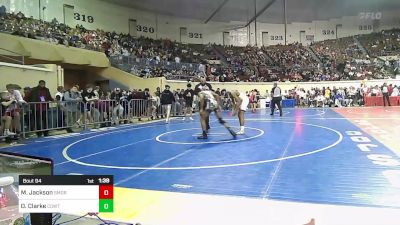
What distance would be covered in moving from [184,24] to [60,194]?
42.0 m

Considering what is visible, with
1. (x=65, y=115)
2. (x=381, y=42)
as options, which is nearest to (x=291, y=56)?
(x=381, y=42)

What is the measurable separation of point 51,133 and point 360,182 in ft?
35.0

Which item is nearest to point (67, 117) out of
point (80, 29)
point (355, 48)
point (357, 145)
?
point (357, 145)

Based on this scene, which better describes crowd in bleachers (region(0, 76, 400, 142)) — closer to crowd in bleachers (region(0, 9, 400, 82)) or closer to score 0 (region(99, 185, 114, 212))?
crowd in bleachers (region(0, 9, 400, 82))

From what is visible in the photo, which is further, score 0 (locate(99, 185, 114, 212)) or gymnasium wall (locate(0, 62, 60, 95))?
gymnasium wall (locate(0, 62, 60, 95))

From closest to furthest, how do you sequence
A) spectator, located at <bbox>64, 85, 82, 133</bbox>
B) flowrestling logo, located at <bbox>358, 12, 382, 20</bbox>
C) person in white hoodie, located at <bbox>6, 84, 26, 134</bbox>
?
1. person in white hoodie, located at <bbox>6, 84, 26, 134</bbox>
2. spectator, located at <bbox>64, 85, 82, 133</bbox>
3. flowrestling logo, located at <bbox>358, 12, 382, 20</bbox>

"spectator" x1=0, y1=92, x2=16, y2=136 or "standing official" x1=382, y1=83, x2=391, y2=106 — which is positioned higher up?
"standing official" x1=382, y1=83, x2=391, y2=106

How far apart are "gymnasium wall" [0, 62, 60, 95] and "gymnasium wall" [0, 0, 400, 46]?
1263cm

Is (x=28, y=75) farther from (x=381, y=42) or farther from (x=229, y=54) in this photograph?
(x=381, y=42)

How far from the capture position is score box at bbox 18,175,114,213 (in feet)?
7.34

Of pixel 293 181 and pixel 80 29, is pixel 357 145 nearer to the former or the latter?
pixel 293 181

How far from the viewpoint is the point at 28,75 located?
14055mm

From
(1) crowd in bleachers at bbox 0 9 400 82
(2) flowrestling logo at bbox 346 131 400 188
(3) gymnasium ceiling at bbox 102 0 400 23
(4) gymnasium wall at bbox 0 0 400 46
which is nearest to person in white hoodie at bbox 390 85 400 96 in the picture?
(1) crowd in bleachers at bbox 0 9 400 82

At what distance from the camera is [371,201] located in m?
4.20
